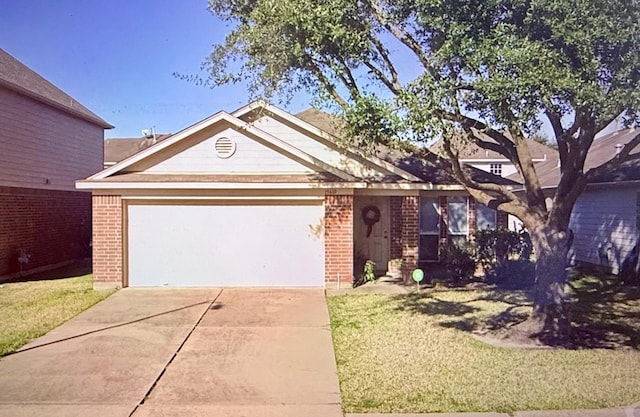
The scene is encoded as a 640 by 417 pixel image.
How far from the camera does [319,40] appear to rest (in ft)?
22.9

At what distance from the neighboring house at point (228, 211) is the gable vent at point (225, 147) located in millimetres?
24

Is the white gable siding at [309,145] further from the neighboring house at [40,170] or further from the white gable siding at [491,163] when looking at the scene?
the white gable siding at [491,163]

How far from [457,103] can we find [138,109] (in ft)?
34.4

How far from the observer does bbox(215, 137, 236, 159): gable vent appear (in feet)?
38.9

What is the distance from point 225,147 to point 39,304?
5.12 m

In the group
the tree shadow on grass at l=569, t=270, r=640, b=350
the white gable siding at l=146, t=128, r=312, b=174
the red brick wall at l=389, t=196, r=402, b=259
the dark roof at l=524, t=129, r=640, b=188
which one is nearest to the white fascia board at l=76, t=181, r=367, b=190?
the white gable siding at l=146, t=128, r=312, b=174

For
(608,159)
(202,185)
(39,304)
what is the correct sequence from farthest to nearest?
(608,159)
(202,185)
(39,304)

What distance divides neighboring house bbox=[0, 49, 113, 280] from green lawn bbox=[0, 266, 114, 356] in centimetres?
137

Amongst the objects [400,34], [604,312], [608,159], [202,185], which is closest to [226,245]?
[202,185]

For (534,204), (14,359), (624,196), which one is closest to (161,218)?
(14,359)

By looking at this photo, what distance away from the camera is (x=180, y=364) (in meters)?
6.29

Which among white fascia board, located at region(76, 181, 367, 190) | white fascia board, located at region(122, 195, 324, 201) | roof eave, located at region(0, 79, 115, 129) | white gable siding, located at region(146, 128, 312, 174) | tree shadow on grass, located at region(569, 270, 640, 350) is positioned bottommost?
tree shadow on grass, located at region(569, 270, 640, 350)

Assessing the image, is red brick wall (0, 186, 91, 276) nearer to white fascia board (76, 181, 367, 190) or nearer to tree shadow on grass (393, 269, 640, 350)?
white fascia board (76, 181, 367, 190)

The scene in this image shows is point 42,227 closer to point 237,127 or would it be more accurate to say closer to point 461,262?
point 237,127
